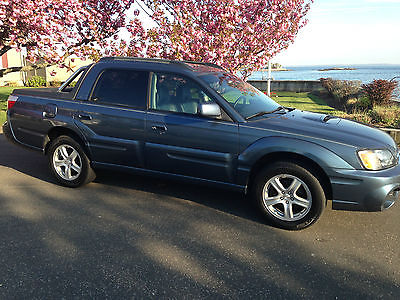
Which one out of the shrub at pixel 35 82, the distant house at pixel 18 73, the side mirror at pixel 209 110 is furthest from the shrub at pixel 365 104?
the distant house at pixel 18 73

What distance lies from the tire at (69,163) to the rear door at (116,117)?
0.21 meters

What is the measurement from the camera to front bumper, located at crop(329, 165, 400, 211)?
336 centimetres

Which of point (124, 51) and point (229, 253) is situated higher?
point (124, 51)

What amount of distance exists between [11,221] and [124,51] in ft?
21.5

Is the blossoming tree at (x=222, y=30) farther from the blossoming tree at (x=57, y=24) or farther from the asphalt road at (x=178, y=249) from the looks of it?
the asphalt road at (x=178, y=249)

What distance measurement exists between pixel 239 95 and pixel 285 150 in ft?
3.66

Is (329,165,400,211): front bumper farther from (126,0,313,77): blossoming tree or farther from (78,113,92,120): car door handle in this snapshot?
(126,0,313,77): blossoming tree

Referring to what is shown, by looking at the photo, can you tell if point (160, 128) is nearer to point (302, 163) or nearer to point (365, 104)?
point (302, 163)

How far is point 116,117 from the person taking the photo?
4375 millimetres

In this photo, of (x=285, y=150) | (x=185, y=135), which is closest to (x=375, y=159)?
(x=285, y=150)

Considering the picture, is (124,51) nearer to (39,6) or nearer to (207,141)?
(39,6)

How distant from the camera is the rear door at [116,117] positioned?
14.1ft

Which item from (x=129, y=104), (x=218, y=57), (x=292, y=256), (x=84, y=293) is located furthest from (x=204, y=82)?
(x=218, y=57)

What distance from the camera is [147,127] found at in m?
4.20
